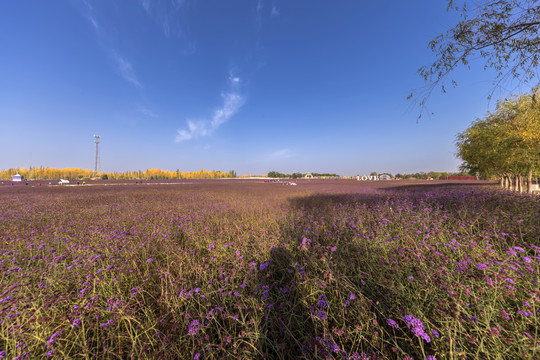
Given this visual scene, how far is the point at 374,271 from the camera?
8.21 feet

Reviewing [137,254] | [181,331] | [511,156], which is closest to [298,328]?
[181,331]

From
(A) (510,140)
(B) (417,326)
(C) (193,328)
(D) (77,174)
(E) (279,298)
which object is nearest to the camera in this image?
(B) (417,326)

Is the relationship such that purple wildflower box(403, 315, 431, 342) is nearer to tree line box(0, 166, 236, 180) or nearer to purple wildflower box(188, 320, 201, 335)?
purple wildflower box(188, 320, 201, 335)

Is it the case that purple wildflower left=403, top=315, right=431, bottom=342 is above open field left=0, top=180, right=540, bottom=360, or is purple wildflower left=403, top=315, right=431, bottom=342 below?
above

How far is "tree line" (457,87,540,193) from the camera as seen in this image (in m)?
10.8

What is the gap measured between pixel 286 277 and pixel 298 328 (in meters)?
0.95

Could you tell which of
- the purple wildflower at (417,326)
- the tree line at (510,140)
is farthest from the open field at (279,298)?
the tree line at (510,140)

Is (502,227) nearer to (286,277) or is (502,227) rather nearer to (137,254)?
(286,277)

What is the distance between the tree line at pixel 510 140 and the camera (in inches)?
426

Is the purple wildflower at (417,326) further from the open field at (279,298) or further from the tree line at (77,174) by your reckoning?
the tree line at (77,174)

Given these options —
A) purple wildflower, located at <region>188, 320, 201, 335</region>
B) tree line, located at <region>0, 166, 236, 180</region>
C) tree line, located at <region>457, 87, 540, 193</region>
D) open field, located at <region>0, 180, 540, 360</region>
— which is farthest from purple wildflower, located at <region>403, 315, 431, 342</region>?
tree line, located at <region>0, 166, 236, 180</region>

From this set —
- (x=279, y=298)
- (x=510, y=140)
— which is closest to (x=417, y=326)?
(x=279, y=298)

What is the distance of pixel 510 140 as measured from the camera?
35.7 ft

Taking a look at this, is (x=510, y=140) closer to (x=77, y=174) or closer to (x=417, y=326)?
(x=417, y=326)
